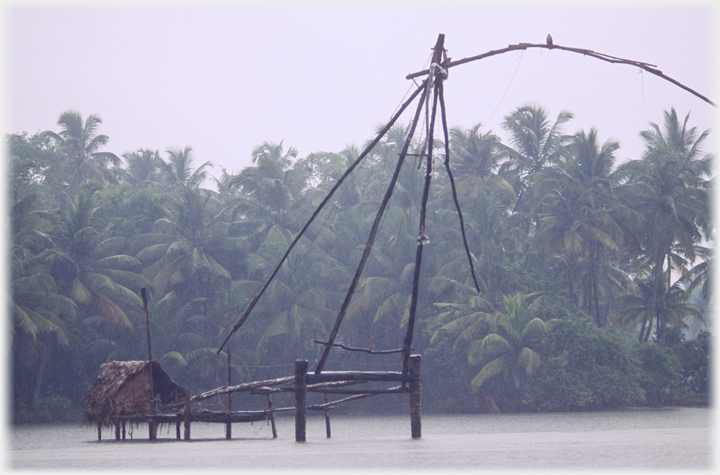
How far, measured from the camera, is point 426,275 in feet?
118

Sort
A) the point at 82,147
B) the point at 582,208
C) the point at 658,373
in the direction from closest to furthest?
the point at 658,373 → the point at 582,208 → the point at 82,147

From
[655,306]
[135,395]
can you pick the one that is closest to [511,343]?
[655,306]

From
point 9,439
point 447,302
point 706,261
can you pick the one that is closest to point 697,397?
point 706,261

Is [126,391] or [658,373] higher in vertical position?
[126,391]

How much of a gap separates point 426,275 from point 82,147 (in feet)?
88.3

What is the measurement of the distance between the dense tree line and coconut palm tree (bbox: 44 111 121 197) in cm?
741

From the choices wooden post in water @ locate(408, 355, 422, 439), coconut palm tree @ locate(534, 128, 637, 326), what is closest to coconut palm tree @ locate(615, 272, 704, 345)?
coconut palm tree @ locate(534, 128, 637, 326)

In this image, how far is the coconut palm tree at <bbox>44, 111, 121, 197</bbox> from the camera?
160 feet

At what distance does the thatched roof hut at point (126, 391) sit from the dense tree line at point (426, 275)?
10949 millimetres

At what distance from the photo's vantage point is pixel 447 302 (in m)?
34.6

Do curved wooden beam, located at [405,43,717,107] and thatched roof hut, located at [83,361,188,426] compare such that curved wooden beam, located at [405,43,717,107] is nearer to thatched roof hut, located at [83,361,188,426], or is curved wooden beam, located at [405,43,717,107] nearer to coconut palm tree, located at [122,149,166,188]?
thatched roof hut, located at [83,361,188,426]

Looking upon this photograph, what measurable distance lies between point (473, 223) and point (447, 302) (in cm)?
404

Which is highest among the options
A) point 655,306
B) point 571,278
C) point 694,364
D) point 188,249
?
point 188,249

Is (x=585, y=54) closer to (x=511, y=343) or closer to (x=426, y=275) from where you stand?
(x=511, y=343)
